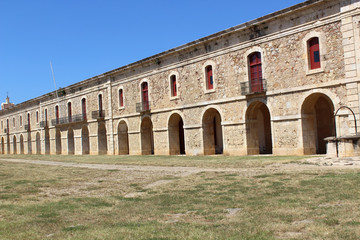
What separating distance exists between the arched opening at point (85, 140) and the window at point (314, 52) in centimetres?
2470

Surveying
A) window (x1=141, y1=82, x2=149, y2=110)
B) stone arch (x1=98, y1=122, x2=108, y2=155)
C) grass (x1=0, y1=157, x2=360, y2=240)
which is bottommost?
grass (x1=0, y1=157, x2=360, y2=240)

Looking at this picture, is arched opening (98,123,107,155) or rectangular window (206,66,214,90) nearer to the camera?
rectangular window (206,66,214,90)

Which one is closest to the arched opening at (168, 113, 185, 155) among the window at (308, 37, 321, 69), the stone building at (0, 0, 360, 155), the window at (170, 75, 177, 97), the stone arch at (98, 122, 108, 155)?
the stone building at (0, 0, 360, 155)

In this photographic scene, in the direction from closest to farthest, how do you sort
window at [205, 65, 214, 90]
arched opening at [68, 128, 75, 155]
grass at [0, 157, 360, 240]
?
1. grass at [0, 157, 360, 240]
2. window at [205, 65, 214, 90]
3. arched opening at [68, 128, 75, 155]

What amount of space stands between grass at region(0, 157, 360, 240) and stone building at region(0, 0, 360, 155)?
Result: 26.8ft

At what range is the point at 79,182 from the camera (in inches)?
476

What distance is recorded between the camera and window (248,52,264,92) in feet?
67.3

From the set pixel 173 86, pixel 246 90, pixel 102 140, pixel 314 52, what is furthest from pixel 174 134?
pixel 314 52

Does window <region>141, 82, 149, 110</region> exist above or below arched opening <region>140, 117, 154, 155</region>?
above

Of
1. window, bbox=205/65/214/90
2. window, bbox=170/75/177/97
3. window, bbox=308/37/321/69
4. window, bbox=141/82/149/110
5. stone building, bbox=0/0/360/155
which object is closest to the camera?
stone building, bbox=0/0/360/155

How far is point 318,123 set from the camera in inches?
838

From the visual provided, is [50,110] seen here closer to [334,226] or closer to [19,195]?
[19,195]

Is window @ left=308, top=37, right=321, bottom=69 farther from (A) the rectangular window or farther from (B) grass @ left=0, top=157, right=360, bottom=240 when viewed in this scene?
(B) grass @ left=0, top=157, right=360, bottom=240

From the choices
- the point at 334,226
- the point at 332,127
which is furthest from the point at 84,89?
the point at 334,226
